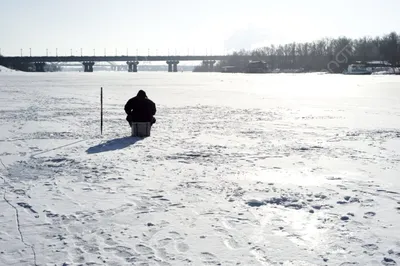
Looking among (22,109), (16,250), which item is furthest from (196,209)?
(22,109)

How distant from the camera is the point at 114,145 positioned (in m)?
11.4

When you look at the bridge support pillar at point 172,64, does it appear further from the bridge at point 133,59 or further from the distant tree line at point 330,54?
the distant tree line at point 330,54

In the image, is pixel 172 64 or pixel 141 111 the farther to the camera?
pixel 172 64

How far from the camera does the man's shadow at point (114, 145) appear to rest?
10719 millimetres

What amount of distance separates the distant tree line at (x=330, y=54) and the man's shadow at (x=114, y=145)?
4326 inches

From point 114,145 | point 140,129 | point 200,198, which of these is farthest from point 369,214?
point 140,129

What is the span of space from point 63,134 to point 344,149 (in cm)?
805

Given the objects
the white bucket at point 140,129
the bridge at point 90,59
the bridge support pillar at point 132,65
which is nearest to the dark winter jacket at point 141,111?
the white bucket at point 140,129

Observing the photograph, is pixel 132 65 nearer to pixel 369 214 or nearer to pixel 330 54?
pixel 330 54

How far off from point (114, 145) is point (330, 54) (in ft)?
463

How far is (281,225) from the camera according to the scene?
566 cm

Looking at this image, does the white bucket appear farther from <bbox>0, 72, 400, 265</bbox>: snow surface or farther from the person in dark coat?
<bbox>0, 72, 400, 265</bbox>: snow surface

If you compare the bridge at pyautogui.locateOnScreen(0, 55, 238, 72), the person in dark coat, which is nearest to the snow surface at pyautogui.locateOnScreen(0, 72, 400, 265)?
the person in dark coat

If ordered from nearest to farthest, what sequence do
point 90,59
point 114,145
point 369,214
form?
point 369,214
point 114,145
point 90,59
